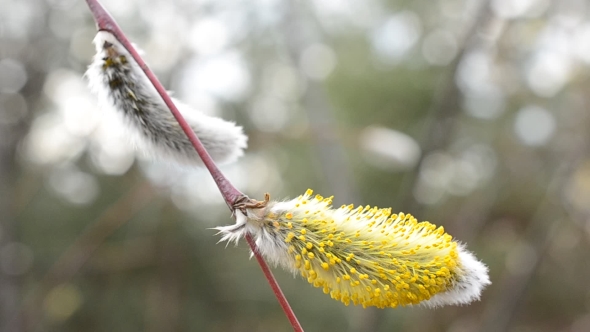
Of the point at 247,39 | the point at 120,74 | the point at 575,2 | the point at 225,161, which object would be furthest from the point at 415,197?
the point at 247,39

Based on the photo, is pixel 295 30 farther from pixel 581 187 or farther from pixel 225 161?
pixel 581 187

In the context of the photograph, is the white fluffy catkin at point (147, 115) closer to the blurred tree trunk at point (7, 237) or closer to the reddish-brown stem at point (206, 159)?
the reddish-brown stem at point (206, 159)

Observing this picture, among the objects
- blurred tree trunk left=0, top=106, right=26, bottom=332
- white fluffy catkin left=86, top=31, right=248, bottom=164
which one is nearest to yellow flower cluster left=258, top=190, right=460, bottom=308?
white fluffy catkin left=86, top=31, right=248, bottom=164

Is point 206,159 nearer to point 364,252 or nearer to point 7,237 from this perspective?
point 364,252

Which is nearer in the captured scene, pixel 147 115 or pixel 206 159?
pixel 206 159

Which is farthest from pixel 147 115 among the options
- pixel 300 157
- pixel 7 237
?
pixel 300 157

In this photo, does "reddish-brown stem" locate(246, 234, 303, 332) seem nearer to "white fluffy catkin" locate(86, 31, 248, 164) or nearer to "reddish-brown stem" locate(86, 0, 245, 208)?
"reddish-brown stem" locate(86, 0, 245, 208)

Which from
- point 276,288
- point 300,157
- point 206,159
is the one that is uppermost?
point 300,157
